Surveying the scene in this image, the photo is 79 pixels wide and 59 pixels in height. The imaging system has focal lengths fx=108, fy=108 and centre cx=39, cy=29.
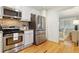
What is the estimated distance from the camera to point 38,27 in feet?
8.79

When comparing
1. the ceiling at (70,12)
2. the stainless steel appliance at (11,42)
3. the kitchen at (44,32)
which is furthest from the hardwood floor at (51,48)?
the ceiling at (70,12)

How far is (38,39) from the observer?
2.71 metres

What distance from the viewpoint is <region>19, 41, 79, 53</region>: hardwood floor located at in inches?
Result: 89.3

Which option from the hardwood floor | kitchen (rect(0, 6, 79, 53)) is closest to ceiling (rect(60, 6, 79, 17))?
kitchen (rect(0, 6, 79, 53))

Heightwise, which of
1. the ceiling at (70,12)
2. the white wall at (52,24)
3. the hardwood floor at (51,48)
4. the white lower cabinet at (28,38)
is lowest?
the hardwood floor at (51,48)

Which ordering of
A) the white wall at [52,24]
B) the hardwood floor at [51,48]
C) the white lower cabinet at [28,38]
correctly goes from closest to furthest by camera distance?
the hardwood floor at [51,48] → the white wall at [52,24] → the white lower cabinet at [28,38]

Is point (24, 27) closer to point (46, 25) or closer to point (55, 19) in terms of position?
point (46, 25)

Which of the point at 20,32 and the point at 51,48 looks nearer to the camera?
the point at 51,48

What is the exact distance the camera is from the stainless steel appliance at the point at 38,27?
2562 millimetres

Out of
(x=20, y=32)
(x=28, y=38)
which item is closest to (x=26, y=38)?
(x=28, y=38)

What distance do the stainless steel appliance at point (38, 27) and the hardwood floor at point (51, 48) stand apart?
155 mm

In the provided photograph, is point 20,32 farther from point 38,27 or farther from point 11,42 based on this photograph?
point 38,27

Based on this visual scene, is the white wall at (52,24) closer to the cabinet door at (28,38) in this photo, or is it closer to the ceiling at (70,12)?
the ceiling at (70,12)

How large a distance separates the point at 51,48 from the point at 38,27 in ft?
2.06
